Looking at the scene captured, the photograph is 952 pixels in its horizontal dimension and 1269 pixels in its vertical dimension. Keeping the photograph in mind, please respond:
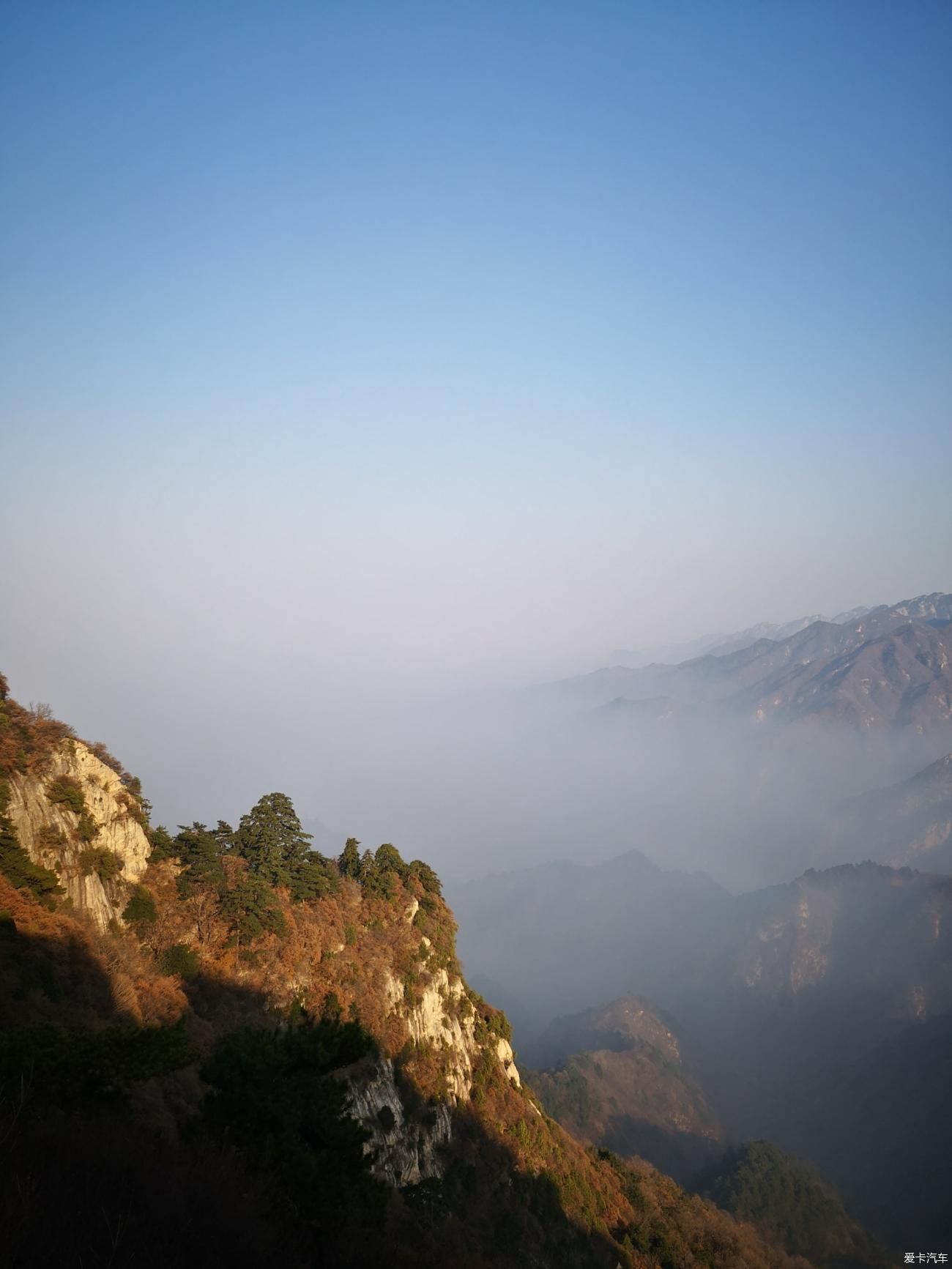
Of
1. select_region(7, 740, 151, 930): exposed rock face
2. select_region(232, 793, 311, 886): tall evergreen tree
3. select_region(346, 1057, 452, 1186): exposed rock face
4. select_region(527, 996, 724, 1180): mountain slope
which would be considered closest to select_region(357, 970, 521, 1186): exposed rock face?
select_region(346, 1057, 452, 1186): exposed rock face

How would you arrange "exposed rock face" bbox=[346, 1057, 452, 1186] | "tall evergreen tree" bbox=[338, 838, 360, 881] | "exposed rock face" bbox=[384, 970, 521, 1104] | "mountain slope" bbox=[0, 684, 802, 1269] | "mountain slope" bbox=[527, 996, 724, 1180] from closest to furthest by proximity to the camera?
1. "mountain slope" bbox=[0, 684, 802, 1269]
2. "exposed rock face" bbox=[346, 1057, 452, 1186]
3. "exposed rock face" bbox=[384, 970, 521, 1104]
4. "tall evergreen tree" bbox=[338, 838, 360, 881]
5. "mountain slope" bbox=[527, 996, 724, 1180]

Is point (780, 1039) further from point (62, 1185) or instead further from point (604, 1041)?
point (62, 1185)

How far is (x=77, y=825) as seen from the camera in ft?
86.7

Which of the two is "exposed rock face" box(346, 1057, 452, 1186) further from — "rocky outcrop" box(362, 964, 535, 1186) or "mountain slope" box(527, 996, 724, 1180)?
"mountain slope" box(527, 996, 724, 1180)

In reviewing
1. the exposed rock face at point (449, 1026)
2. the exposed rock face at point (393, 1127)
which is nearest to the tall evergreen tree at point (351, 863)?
the exposed rock face at point (449, 1026)

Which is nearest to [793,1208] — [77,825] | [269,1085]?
[269,1085]

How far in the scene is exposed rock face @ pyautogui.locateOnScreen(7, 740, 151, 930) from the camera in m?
24.7

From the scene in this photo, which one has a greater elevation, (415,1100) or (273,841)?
(273,841)

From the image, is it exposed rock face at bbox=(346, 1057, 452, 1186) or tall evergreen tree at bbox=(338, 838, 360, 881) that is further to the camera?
tall evergreen tree at bbox=(338, 838, 360, 881)

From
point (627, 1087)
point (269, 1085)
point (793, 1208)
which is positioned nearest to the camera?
point (269, 1085)

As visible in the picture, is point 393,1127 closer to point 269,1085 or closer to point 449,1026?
point 449,1026

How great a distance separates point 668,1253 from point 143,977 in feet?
160

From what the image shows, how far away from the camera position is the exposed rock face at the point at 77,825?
972 inches

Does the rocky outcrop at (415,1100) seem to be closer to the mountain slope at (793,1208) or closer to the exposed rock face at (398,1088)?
the exposed rock face at (398,1088)
